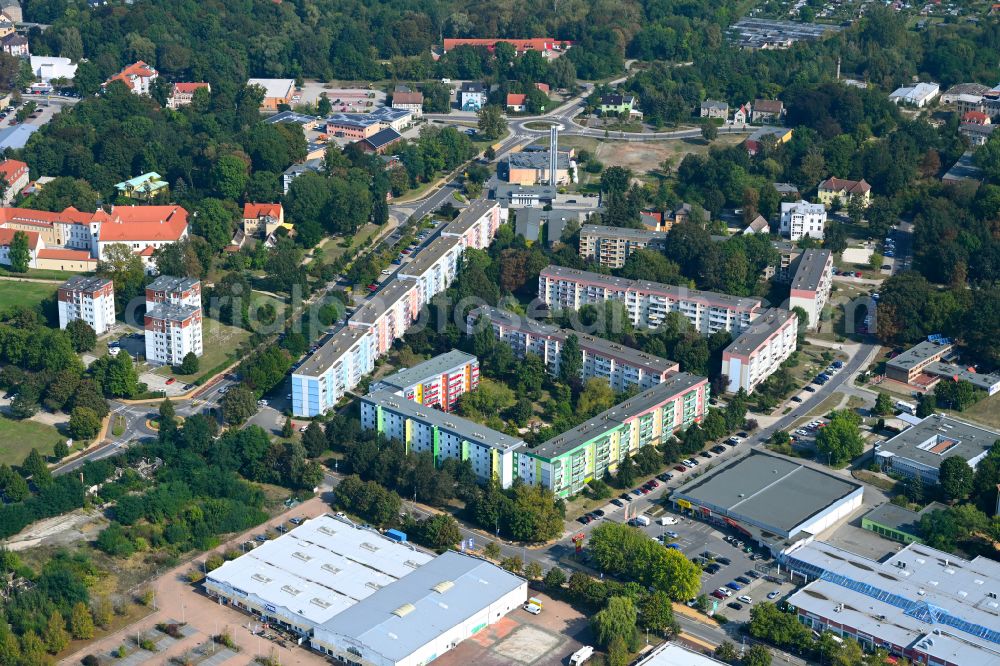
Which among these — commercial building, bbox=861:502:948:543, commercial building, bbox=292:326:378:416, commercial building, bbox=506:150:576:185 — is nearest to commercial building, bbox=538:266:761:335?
commercial building, bbox=292:326:378:416

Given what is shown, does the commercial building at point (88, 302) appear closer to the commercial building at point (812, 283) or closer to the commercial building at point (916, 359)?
the commercial building at point (812, 283)

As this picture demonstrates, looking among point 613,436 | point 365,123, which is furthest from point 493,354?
point 365,123

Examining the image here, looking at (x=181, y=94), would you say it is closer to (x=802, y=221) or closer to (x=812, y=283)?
(x=802, y=221)

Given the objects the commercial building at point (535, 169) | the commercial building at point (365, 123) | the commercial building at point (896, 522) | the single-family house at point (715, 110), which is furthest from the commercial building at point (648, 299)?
the single-family house at point (715, 110)

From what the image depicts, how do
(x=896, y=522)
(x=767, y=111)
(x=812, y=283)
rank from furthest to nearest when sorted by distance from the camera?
(x=767, y=111) → (x=812, y=283) → (x=896, y=522)

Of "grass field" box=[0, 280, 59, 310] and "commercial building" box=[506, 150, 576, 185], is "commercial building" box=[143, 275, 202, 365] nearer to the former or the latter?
"grass field" box=[0, 280, 59, 310]

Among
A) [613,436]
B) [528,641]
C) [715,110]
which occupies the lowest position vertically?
[528,641]

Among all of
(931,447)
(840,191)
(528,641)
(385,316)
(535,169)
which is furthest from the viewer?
(535,169)
